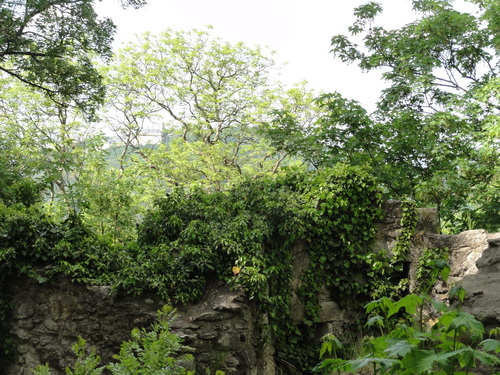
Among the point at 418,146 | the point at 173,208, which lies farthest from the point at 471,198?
the point at 173,208

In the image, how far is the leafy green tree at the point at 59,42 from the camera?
9.06 m

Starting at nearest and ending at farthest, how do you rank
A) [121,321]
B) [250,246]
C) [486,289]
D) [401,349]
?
[401,349], [486,289], [121,321], [250,246]

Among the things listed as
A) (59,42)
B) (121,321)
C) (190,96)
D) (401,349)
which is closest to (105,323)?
(121,321)

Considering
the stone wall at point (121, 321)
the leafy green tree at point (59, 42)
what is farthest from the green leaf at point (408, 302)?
the leafy green tree at point (59, 42)

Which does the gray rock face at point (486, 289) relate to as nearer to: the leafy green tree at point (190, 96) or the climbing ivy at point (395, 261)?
the climbing ivy at point (395, 261)

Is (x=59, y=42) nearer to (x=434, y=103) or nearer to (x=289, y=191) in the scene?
(x=289, y=191)

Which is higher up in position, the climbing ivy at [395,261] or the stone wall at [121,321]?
the climbing ivy at [395,261]

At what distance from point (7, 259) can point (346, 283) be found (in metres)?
5.35

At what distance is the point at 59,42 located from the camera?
9.77 m

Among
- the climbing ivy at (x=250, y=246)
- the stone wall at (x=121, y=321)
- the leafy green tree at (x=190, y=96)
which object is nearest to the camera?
the stone wall at (x=121, y=321)

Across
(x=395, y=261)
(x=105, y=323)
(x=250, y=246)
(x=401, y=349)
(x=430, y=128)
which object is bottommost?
(x=105, y=323)

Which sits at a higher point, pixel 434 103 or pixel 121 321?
pixel 434 103

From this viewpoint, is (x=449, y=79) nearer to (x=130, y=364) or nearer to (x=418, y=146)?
(x=418, y=146)

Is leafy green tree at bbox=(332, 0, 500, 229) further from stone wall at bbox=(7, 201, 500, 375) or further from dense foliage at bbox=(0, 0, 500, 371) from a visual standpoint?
stone wall at bbox=(7, 201, 500, 375)
